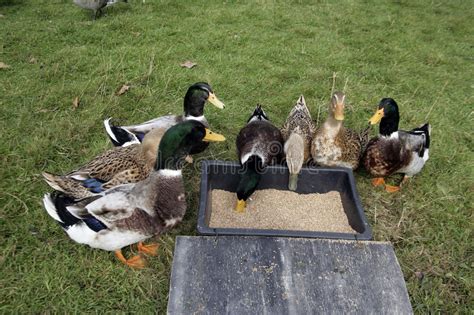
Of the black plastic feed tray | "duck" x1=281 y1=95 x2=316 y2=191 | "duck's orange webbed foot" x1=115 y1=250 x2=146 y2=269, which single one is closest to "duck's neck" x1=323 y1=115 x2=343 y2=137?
"duck" x1=281 y1=95 x2=316 y2=191

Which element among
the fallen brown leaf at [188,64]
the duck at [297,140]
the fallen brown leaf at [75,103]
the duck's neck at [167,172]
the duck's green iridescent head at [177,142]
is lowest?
the fallen brown leaf at [75,103]

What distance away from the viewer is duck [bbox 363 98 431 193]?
321 cm

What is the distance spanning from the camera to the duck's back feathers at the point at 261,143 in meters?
3.11

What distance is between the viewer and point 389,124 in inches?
127

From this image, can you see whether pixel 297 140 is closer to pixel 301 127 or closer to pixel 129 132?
pixel 301 127

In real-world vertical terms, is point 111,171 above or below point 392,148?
below

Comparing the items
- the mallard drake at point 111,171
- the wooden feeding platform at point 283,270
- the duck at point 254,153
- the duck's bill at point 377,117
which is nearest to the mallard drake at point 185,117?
the mallard drake at point 111,171

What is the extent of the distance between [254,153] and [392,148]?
118 cm

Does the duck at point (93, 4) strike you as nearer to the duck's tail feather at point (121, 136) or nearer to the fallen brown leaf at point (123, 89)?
the fallen brown leaf at point (123, 89)

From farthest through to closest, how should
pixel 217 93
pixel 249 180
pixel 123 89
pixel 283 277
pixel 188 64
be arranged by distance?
pixel 188 64 < pixel 217 93 < pixel 123 89 < pixel 249 180 < pixel 283 277

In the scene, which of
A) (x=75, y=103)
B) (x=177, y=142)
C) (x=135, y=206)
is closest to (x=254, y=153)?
(x=177, y=142)

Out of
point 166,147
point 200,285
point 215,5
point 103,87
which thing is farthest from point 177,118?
point 215,5

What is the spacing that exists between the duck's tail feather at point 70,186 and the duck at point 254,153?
41.8 inches

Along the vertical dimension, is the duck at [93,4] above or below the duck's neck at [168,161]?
below
